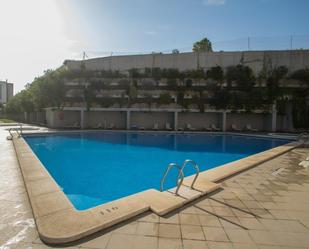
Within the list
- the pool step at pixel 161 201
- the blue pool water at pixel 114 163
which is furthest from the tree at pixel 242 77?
the pool step at pixel 161 201

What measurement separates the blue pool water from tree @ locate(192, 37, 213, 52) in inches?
548

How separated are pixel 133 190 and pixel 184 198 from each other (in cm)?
255

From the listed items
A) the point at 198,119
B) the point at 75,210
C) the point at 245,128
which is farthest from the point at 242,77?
the point at 75,210

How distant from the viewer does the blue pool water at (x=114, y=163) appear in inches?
246

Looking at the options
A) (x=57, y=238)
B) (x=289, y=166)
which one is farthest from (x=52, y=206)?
(x=289, y=166)

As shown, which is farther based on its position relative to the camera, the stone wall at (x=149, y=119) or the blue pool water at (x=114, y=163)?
the stone wall at (x=149, y=119)

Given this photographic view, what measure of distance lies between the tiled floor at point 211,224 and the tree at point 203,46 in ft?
76.0

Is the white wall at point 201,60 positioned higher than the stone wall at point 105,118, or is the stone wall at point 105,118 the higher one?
the white wall at point 201,60

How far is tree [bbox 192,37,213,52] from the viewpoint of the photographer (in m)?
25.7

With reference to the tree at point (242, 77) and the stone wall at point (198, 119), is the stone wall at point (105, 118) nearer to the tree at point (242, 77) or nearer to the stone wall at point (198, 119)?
the stone wall at point (198, 119)

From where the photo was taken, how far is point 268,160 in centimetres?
773

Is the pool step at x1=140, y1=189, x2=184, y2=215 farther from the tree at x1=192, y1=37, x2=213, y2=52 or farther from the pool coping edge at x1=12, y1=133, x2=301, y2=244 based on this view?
the tree at x1=192, y1=37, x2=213, y2=52

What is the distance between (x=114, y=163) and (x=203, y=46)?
69.3 ft

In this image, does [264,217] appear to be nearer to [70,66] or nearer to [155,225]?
[155,225]
